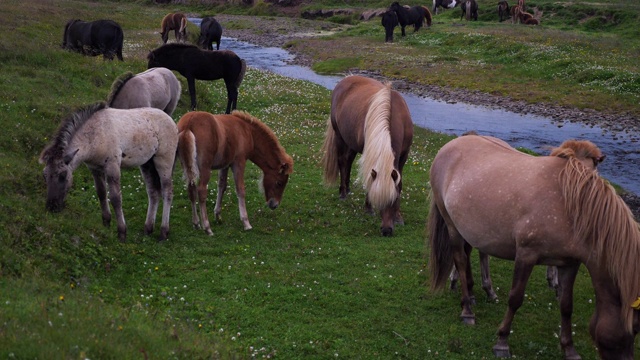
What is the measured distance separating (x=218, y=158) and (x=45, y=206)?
2.94 metres

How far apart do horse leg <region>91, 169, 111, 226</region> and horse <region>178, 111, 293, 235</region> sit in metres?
1.41

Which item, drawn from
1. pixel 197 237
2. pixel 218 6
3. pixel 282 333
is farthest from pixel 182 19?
pixel 218 6

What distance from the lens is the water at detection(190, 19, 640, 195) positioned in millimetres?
18219

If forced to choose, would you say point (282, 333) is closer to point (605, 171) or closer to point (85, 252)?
point (85, 252)

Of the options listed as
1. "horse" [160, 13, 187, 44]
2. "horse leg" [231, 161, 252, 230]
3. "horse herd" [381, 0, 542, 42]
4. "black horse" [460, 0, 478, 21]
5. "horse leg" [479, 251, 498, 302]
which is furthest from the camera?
"black horse" [460, 0, 478, 21]

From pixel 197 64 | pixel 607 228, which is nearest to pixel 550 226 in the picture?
pixel 607 228

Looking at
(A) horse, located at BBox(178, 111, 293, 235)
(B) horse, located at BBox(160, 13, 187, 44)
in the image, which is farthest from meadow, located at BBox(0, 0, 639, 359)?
(B) horse, located at BBox(160, 13, 187, 44)

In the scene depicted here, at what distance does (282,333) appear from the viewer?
7.70 m

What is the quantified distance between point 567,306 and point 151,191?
6.62m

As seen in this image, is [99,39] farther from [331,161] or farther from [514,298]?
[514,298]

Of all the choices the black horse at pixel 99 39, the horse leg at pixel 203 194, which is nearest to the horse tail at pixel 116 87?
the horse leg at pixel 203 194

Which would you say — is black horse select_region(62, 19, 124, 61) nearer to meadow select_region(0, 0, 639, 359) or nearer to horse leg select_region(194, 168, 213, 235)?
meadow select_region(0, 0, 639, 359)

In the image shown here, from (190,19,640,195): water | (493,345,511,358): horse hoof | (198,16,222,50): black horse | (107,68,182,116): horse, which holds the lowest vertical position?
(190,19,640,195): water

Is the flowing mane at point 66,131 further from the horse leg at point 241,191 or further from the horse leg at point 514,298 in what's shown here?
the horse leg at point 514,298
